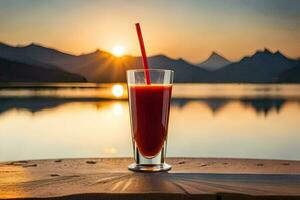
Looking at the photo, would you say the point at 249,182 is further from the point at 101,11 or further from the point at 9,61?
the point at 9,61

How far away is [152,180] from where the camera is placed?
106 cm

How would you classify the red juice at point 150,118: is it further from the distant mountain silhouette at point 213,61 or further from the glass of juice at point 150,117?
the distant mountain silhouette at point 213,61

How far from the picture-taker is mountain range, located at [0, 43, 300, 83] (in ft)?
30.7

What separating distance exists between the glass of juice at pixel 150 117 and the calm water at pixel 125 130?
5038 mm

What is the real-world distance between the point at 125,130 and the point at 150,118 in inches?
313

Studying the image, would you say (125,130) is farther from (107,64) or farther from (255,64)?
(255,64)

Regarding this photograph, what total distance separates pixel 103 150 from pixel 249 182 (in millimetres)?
6520

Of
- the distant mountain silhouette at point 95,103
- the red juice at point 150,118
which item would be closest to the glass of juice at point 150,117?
the red juice at point 150,118

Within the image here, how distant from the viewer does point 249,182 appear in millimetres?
1049

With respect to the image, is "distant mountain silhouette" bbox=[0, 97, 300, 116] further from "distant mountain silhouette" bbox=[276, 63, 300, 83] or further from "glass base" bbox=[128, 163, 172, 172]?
"glass base" bbox=[128, 163, 172, 172]

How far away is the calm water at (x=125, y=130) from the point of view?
6.93 metres

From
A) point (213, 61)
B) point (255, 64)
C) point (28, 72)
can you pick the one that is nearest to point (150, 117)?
point (213, 61)

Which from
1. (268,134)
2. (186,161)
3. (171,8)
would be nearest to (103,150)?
(268,134)

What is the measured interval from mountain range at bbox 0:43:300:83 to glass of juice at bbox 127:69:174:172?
6.17m
